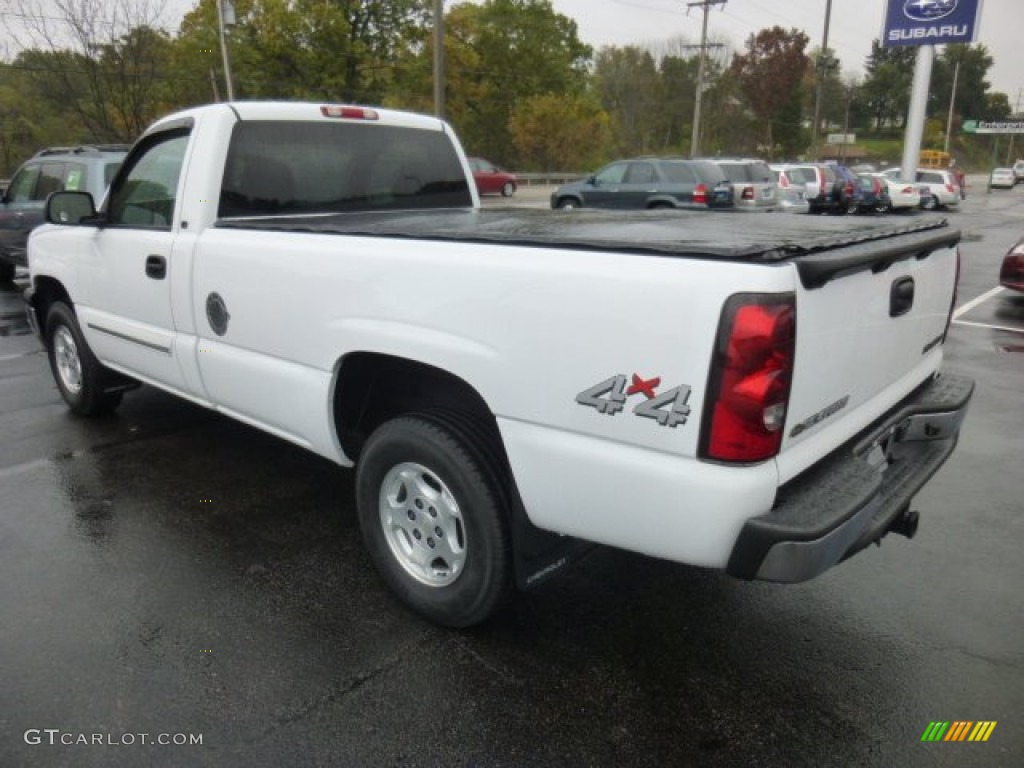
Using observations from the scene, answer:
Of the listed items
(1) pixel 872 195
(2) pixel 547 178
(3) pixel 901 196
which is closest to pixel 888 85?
(2) pixel 547 178

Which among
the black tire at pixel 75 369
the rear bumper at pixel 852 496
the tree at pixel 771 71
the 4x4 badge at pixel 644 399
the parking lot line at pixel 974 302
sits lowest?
the parking lot line at pixel 974 302

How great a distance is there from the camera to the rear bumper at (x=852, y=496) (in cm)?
206

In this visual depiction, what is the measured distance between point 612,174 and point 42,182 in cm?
1190

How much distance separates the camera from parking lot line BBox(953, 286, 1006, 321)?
9.70m

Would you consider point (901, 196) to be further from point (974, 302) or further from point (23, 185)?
point (23, 185)

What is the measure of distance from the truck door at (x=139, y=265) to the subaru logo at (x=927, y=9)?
20.4 m

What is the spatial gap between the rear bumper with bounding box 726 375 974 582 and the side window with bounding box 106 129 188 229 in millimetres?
3174

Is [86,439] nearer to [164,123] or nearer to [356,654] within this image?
[164,123]

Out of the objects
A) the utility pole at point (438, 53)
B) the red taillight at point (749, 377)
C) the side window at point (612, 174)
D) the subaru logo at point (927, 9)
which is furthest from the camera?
the utility pole at point (438, 53)

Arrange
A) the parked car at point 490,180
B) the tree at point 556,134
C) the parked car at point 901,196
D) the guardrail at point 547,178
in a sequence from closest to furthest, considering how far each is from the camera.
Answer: the parked car at point 901,196
the parked car at point 490,180
the guardrail at point 547,178
the tree at point 556,134

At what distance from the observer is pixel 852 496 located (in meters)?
2.24

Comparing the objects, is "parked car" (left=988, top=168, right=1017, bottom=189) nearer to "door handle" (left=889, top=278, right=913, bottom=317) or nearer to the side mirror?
"door handle" (left=889, top=278, right=913, bottom=317)

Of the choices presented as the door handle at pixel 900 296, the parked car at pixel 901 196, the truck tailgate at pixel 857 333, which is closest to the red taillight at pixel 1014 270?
the truck tailgate at pixel 857 333

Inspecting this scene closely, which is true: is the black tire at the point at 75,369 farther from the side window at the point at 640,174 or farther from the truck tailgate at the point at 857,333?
the side window at the point at 640,174
